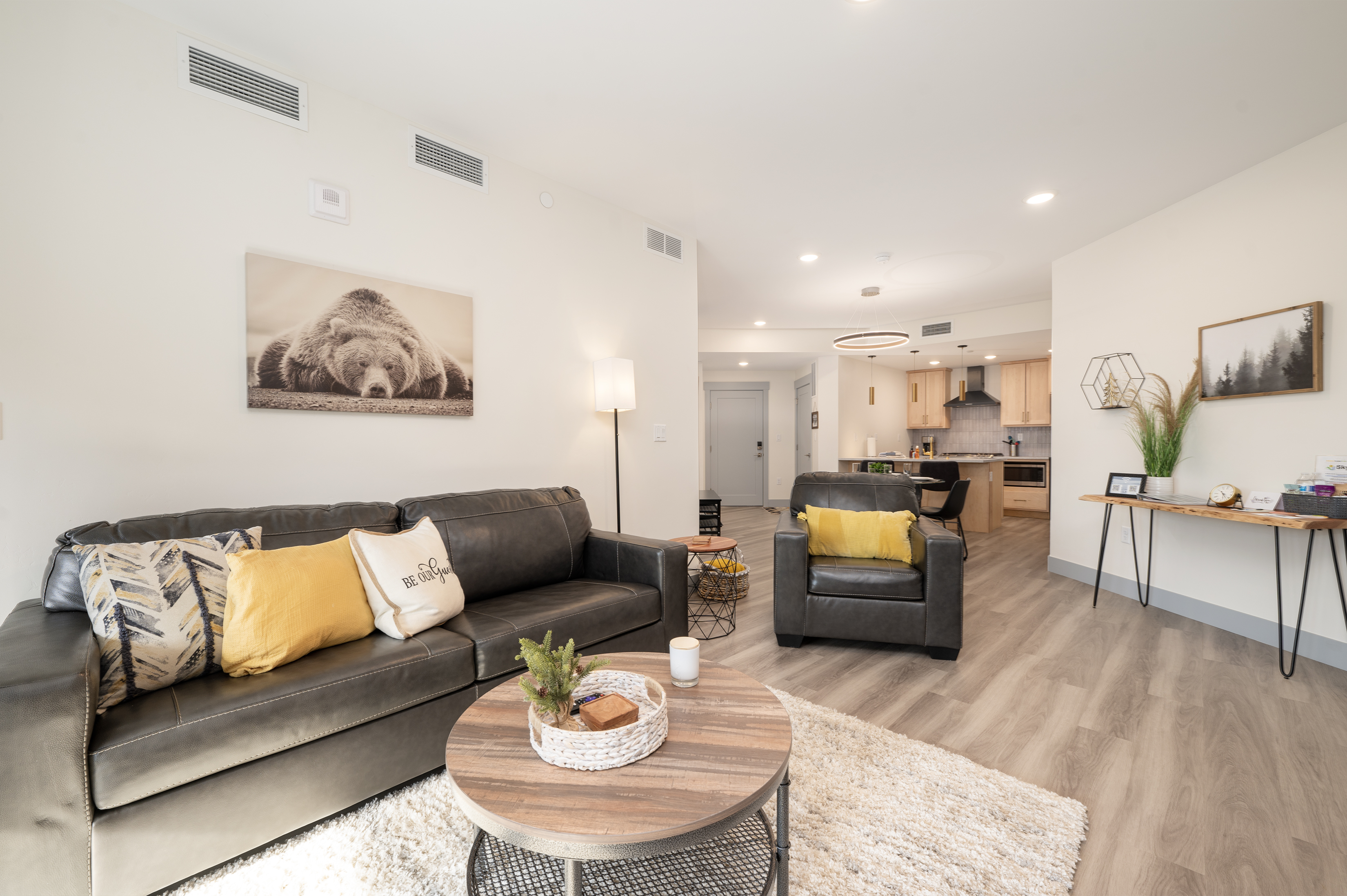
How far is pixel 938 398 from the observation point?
29.1 ft

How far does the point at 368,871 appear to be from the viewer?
140 cm

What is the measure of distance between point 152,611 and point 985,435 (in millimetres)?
9746

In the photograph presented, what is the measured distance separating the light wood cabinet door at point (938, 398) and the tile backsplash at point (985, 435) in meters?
0.15

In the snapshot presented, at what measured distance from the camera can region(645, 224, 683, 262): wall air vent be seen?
3.93m

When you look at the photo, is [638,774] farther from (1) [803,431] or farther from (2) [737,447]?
(2) [737,447]

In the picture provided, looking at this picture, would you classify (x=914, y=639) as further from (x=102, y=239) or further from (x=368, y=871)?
(x=102, y=239)

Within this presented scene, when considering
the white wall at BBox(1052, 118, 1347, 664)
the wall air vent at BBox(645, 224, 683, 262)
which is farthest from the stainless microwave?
the wall air vent at BBox(645, 224, 683, 262)

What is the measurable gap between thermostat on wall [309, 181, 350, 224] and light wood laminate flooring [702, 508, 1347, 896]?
9.24ft

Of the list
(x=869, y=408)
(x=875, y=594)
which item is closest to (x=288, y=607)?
(x=875, y=594)

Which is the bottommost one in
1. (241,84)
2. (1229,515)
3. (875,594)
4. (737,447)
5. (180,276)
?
(875,594)

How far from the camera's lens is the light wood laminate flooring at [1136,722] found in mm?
1469

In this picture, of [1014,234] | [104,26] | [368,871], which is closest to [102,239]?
[104,26]

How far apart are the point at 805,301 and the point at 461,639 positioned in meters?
5.49

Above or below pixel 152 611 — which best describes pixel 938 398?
above
